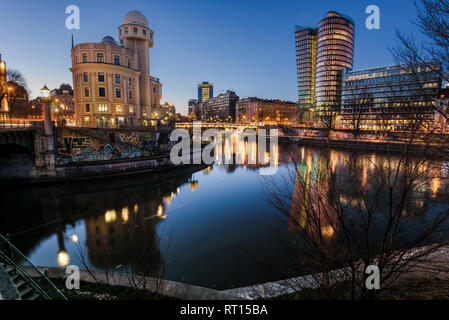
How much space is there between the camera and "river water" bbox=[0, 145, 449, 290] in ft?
36.7

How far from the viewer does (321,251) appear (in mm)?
4762

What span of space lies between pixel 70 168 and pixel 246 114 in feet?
469

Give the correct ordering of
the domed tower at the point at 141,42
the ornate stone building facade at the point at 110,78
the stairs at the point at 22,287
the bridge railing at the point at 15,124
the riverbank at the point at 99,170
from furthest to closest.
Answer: the domed tower at the point at 141,42 < the ornate stone building facade at the point at 110,78 < the riverbank at the point at 99,170 < the bridge railing at the point at 15,124 < the stairs at the point at 22,287

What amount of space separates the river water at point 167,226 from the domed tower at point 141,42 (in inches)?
1340

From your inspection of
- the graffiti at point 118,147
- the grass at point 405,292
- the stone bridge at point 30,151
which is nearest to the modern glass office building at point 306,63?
the graffiti at point 118,147

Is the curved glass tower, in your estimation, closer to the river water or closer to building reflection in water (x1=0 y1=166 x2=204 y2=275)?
the river water

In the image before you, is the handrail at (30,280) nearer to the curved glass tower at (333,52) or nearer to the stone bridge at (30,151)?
the stone bridge at (30,151)

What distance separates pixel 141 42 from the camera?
2109 inches

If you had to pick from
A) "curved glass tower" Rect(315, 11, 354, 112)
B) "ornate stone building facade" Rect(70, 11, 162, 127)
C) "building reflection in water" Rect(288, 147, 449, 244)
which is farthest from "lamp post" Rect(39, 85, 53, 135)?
"curved glass tower" Rect(315, 11, 354, 112)

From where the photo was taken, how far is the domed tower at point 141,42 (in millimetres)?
51906

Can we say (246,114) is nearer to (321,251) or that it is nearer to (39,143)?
(39,143)

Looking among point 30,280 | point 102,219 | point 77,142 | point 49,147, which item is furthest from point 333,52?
point 30,280

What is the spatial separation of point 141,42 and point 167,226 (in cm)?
5207

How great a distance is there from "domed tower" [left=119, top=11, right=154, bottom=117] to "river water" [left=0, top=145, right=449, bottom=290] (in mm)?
34033
